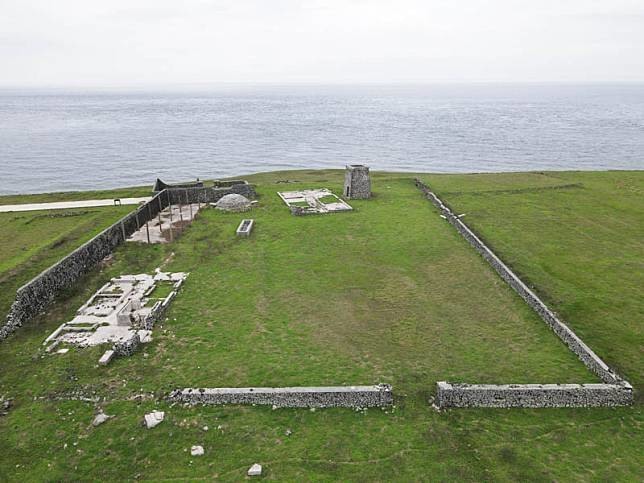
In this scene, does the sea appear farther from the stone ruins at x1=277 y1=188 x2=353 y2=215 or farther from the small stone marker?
the small stone marker

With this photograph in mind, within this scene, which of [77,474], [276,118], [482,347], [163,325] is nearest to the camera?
[77,474]

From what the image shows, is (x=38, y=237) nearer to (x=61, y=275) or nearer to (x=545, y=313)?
(x=61, y=275)

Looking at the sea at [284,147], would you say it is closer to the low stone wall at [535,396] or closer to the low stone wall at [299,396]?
the low stone wall at [299,396]

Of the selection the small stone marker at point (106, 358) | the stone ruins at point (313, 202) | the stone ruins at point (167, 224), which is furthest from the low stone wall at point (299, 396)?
the stone ruins at point (313, 202)

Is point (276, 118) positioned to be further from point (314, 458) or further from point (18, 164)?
point (314, 458)

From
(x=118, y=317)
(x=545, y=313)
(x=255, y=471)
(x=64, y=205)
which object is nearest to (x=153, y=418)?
(x=255, y=471)

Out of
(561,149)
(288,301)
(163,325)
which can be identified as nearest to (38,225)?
(163,325)

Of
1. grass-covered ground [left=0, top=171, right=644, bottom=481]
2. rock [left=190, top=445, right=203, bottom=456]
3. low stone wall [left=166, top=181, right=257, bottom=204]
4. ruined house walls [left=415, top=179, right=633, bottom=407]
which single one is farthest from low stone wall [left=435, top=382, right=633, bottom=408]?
low stone wall [left=166, top=181, right=257, bottom=204]

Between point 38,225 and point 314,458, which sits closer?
point 314,458
